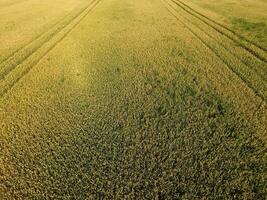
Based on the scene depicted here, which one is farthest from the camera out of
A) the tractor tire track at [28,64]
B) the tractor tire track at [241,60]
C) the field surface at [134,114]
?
the tractor tire track at [241,60]

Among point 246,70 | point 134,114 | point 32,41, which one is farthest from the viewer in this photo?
point 32,41

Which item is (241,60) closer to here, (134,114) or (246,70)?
(246,70)

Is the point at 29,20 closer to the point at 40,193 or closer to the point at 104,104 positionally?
the point at 104,104

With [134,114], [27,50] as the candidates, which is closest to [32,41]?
[27,50]

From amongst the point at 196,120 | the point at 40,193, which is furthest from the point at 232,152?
the point at 40,193

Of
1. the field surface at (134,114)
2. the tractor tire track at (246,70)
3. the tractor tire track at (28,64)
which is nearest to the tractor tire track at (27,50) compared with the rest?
the field surface at (134,114)

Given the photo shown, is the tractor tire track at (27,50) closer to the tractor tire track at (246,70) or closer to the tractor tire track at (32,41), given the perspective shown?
the tractor tire track at (32,41)

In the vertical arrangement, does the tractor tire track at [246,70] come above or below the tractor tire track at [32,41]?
below
